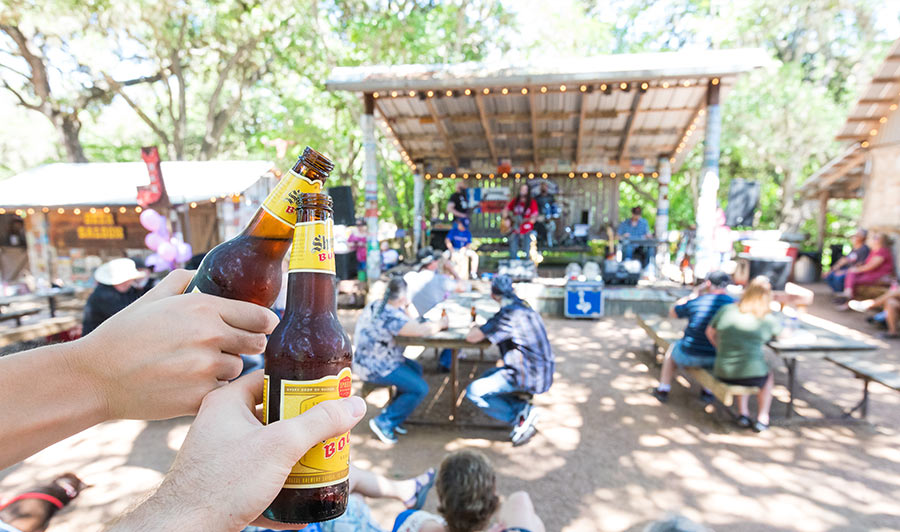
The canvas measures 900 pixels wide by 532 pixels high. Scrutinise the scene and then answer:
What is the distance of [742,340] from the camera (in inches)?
168

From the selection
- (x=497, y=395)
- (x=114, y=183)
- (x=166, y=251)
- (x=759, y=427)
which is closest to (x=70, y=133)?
(x=114, y=183)

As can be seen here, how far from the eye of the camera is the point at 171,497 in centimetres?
84

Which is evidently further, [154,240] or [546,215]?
[546,215]

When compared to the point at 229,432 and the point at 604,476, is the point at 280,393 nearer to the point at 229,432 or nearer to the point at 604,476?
the point at 229,432

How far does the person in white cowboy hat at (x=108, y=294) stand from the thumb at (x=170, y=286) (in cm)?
414

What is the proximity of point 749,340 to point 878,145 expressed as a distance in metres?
11.0

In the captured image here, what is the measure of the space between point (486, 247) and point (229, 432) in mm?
12373

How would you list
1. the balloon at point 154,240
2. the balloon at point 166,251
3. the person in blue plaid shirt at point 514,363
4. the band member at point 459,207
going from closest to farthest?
the person in blue plaid shirt at point 514,363, the balloon at point 166,251, the balloon at point 154,240, the band member at point 459,207

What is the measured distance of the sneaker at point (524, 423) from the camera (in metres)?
4.23

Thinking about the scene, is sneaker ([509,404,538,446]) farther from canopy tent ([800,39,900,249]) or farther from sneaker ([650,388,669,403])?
canopy tent ([800,39,900,249])

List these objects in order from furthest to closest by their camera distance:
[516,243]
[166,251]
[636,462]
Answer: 1. [516,243]
2. [166,251]
3. [636,462]

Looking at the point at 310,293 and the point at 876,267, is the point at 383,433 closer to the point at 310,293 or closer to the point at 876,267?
the point at 310,293

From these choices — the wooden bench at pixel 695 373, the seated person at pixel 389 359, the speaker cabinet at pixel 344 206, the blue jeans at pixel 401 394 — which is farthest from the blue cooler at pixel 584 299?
the blue jeans at pixel 401 394

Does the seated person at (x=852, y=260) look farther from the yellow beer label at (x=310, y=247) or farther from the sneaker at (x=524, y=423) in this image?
the yellow beer label at (x=310, y=247)
